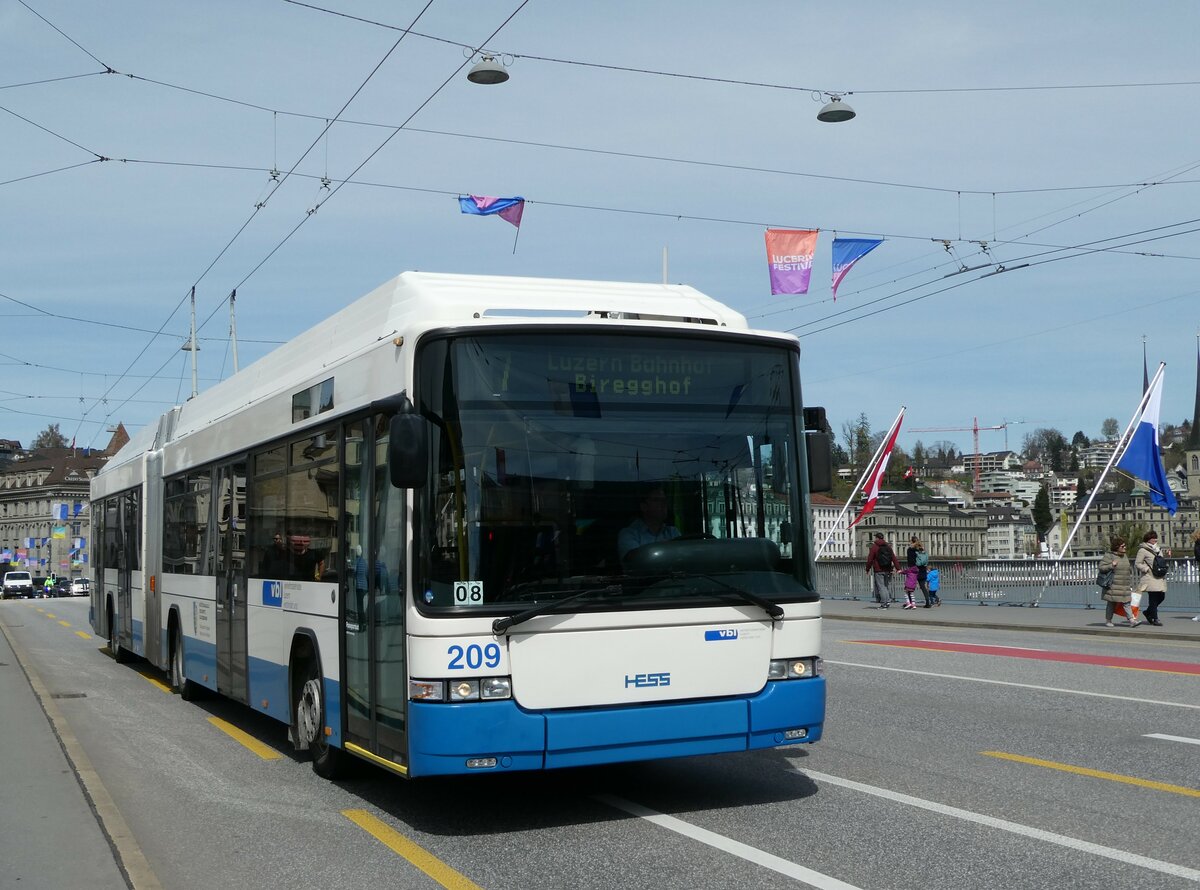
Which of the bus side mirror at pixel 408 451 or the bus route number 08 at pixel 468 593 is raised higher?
the bus side mirror at pixel 408 451

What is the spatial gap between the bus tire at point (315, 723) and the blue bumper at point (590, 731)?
6.31ft

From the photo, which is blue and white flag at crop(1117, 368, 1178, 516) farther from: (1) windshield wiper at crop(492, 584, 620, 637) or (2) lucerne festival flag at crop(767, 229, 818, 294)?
(1) windshield wiper at crop(492, 584, 620, 637)

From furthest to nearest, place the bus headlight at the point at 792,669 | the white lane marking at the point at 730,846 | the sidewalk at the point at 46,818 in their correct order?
the bus headlight at the point at 792,669 → the sidewalk at the point at 46,818 → the white lane marking at the point at 730,846

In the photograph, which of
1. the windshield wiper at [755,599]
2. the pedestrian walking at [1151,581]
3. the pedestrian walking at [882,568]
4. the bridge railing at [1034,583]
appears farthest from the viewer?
the pedestrian walking at [882,568]

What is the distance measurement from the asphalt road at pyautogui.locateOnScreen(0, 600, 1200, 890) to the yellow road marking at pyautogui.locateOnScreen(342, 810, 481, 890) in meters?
0.02

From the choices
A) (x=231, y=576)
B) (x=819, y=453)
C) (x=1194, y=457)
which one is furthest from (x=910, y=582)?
(x=1194, y=457)

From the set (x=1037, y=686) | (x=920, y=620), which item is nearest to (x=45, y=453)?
(x=920, y=620)

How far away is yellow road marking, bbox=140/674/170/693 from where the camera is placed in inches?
636

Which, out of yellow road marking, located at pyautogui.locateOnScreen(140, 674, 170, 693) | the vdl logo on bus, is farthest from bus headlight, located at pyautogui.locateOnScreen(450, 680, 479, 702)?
yellow road marking, located at pyautogui.locateOnScreen(140, 674, 170, 693)

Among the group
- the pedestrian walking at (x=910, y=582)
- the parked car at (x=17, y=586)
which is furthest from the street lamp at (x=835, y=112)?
the parked car at (x=17, y=586)

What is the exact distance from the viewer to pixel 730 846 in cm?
679

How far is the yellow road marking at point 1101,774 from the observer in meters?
8.06

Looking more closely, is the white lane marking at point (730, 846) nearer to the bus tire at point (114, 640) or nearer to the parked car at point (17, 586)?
the bus tire at point (114, 640)

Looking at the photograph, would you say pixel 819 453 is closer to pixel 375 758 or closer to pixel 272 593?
pixel 375 758
